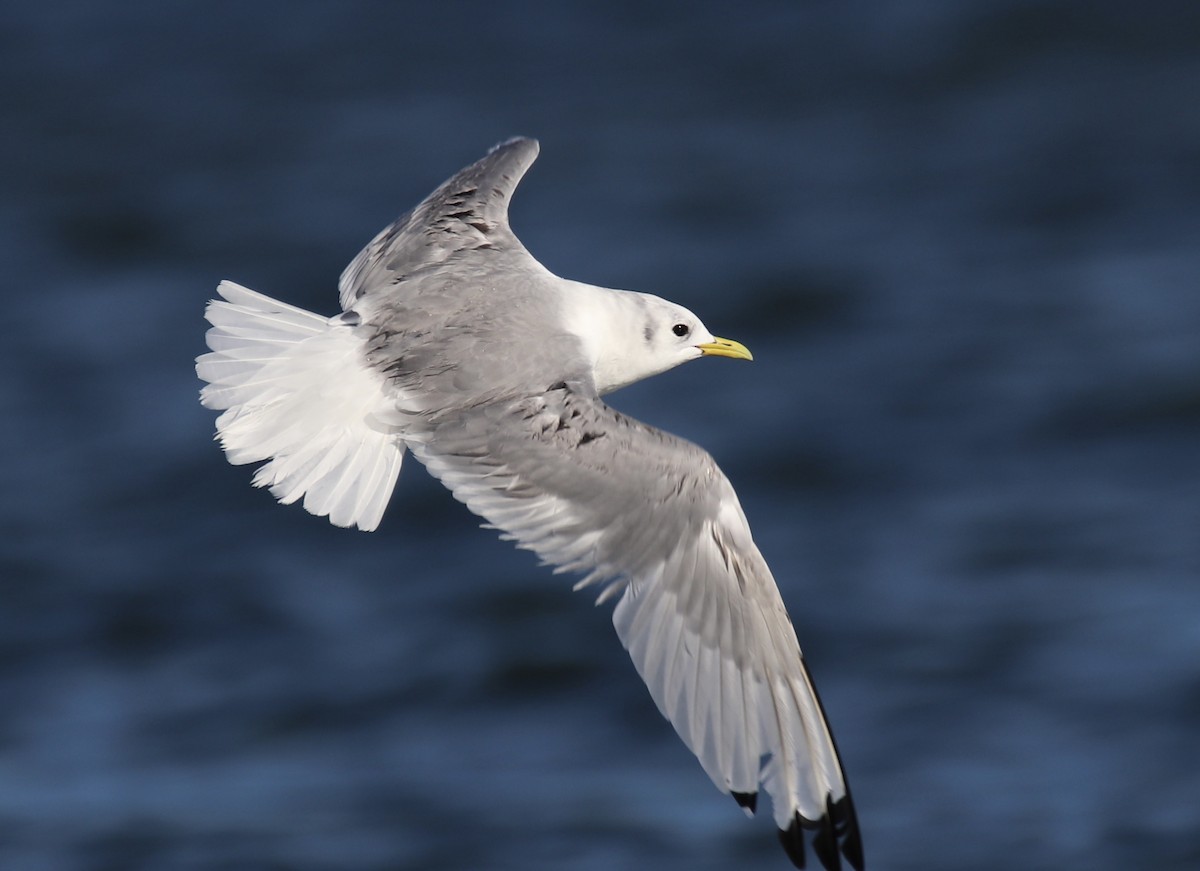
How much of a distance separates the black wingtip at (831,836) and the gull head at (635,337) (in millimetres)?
1243

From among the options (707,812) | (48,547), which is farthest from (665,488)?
(48,547)

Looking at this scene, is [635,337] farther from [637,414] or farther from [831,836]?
[637,414]

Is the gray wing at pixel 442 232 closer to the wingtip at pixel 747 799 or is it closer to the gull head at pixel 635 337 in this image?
the gull head at pixel 635 337

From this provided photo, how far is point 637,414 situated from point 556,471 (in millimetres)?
5062

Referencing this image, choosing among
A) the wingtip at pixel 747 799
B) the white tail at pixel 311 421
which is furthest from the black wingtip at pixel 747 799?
the white tail at pixel 311 421

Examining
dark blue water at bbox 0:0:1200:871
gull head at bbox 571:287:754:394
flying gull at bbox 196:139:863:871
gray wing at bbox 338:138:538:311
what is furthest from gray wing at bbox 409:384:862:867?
dark blue water at bbox 0:0:1200:871

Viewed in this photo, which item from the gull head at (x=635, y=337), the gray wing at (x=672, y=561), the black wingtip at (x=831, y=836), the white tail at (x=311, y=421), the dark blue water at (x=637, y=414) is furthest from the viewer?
the dark blue water at (x=637, y=414)

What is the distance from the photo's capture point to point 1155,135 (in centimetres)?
1286

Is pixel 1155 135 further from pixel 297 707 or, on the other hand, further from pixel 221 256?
pixel 297 707

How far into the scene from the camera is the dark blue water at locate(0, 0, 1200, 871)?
862cm

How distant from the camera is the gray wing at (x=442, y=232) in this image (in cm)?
551

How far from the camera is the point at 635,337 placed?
5.52 metres

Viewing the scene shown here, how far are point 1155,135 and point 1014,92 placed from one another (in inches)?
37.6

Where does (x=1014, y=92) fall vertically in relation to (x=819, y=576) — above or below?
above
